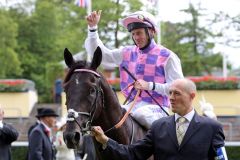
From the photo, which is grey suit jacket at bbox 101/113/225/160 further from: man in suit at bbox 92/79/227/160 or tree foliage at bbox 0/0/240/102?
tree foliage at bbox 0/0/240/102

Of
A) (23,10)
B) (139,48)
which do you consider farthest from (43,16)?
(139,48)

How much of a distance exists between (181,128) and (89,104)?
77cm

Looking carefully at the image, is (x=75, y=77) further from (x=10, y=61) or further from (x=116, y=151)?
(x=10, y=61)

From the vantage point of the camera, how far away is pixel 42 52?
138 feet

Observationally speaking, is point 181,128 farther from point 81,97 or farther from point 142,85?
point 142,85

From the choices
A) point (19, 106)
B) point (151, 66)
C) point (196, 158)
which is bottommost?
point (19, 106)

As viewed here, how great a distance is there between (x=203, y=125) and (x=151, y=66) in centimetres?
149

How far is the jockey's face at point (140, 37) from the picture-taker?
585 centimetres

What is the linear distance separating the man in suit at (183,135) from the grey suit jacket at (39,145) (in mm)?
4457

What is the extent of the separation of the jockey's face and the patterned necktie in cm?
148

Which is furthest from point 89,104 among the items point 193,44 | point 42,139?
point 193,44

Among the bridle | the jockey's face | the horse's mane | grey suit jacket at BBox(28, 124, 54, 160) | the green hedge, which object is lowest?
the green hedge

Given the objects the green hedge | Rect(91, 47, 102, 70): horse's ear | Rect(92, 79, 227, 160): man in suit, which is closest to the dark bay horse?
Rect(91, 47, 102, 70): horse's ear

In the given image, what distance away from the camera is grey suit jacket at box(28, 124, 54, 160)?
8.98 m
